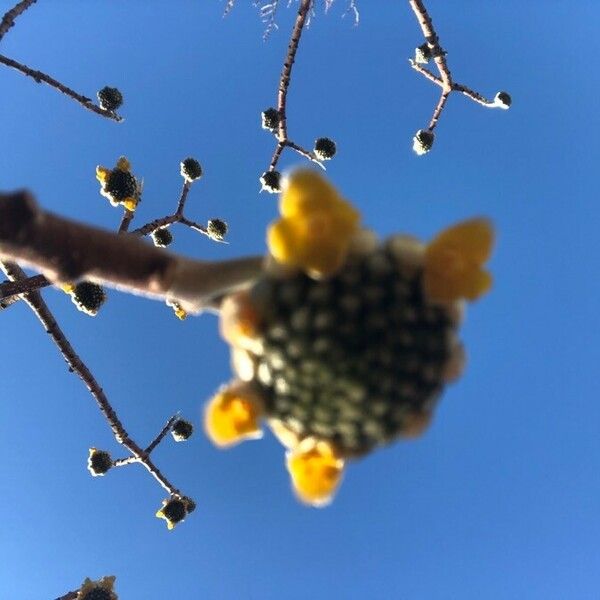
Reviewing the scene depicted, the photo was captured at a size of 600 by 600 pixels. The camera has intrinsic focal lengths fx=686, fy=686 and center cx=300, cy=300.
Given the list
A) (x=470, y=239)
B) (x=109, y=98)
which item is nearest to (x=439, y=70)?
(x=109, y=98)

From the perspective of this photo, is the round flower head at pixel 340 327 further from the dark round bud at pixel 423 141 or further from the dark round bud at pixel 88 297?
the dark round bud at pixel 423 141

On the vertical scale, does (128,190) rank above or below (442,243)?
above

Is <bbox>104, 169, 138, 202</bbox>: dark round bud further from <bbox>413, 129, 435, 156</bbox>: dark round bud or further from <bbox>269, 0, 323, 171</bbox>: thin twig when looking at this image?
<bbox>413, 129, 435, 156</bbox>: dark round bud

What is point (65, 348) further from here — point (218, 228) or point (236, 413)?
point (236, 413)

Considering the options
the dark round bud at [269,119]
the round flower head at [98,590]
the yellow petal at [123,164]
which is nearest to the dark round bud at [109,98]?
the yellow petal at [123,164]

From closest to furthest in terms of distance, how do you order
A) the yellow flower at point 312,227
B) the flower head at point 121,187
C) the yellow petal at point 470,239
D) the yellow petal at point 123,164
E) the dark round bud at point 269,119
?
the yellow flower at point 312,227 → the yellow petal at point 470,239 → the flower head at point 121,187 → the yellow petal at point 123,164 → the dark round bud at point 269,119

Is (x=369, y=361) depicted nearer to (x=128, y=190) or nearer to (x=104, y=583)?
(x=128, y=190)

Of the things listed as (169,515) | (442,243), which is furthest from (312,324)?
(169,515)
